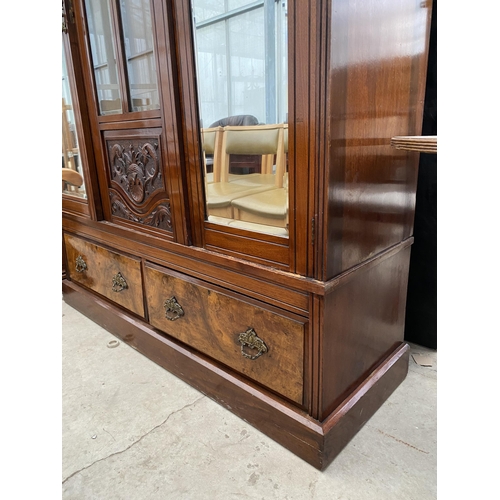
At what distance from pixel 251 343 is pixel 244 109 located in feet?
2.43

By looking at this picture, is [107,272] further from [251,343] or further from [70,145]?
[251,343]

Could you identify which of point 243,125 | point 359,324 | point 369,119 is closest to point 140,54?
point 243,125

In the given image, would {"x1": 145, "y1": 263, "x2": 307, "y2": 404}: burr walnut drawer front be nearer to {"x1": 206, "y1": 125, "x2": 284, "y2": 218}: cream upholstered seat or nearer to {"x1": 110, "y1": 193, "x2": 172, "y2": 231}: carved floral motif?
{"x1": 110, "y1": 193, "x2": 172, "y2": 231}: carved floral motif

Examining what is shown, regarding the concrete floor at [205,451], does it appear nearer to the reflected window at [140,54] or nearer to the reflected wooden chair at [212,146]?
the reflected wooden chair at [212,146]

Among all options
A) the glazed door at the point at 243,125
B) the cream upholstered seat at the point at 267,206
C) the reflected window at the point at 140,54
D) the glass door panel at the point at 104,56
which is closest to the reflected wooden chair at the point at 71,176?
the glass door panel at the point at 104,56

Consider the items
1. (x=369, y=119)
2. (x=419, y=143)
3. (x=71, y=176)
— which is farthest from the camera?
(x=71, y=176)

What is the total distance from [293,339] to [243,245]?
0.33 meters

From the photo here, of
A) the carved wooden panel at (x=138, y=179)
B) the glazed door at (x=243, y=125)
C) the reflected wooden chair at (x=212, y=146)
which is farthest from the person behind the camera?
the carved wooden panel at (x=138, y=179)

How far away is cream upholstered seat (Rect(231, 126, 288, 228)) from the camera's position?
1.09 m

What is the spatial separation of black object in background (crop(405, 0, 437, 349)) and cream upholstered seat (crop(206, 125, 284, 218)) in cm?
77

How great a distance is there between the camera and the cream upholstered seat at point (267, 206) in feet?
3.57

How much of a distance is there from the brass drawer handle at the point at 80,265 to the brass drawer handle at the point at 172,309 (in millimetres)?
768

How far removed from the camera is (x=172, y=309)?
5.16ft
